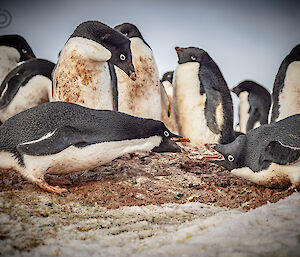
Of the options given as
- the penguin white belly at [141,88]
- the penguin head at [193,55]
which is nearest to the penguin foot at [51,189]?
the penguin white belly at [141,88]

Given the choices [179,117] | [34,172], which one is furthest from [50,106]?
[179,117]

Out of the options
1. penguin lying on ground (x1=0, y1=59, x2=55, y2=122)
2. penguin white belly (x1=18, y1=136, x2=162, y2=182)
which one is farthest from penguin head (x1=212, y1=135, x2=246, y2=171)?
penguin lying on ground (x1=0, y1=59, x2=55, y2=122)

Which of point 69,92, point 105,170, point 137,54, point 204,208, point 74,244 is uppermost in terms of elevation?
point 137,54

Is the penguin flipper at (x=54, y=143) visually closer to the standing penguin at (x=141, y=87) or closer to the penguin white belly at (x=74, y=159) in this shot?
the penguin white belly at (x=74, y=159)

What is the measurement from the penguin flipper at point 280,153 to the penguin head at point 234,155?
0.24m

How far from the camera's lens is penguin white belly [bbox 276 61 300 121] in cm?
304

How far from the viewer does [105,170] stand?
2078 mm

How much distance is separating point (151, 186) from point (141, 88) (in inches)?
58.8

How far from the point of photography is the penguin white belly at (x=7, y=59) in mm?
3990

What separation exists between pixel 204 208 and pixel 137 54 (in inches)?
83.9

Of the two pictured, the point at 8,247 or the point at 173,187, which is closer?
the point at 8,247

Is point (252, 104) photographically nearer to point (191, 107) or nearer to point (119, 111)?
point (191, 107)

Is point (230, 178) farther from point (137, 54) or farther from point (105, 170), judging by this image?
point (137, 54)

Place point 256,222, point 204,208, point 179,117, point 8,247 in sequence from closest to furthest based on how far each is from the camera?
point 8,247 < point 256,222 < point 204,208 < point 179,117
